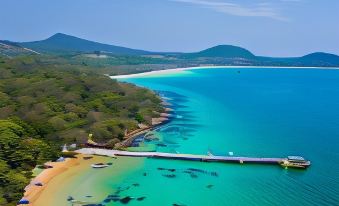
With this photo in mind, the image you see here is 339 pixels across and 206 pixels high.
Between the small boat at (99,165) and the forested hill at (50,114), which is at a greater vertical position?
the forested hill at (50,114)

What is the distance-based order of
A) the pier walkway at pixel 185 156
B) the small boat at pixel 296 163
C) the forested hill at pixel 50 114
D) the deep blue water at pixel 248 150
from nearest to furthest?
1. the deep blue water at pixel 248 150
2. the forested hill at pixel 50 114
3. the small boat at pixel 296 163
4. the pier walkway at pixel 185 156

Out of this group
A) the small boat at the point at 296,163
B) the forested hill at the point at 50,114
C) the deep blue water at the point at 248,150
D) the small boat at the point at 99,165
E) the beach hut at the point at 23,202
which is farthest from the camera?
the small boat at the point at 296,163

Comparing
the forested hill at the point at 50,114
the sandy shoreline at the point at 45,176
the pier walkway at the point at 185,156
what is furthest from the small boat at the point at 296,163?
the sandy shoreline at the point at 45,176

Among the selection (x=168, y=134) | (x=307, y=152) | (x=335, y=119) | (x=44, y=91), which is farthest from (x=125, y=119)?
(x=335, y=119)

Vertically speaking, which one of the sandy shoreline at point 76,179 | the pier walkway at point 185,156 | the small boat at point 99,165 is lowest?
the sandy shoreline at point 76,179

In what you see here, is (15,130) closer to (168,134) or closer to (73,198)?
(73,198)

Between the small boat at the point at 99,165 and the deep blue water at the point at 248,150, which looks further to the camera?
the small boat at the point at 99,165

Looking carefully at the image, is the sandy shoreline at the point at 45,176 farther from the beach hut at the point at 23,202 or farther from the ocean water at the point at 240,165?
the ocean water at the point at 240,165
